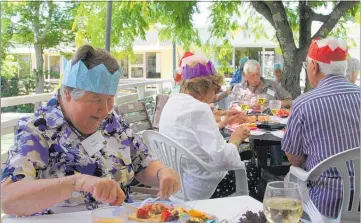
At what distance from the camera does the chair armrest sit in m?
2.31

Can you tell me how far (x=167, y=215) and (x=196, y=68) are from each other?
59.0 inches

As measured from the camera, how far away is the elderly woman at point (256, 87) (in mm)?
5832

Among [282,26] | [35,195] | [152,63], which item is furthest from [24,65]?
[35,195]

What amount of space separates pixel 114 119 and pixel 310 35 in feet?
21.0

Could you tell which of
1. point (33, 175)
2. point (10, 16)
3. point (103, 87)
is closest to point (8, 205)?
point (33, 175)

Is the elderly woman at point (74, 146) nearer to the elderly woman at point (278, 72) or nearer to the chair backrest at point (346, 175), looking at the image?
the chair backrest at point (346, 175)

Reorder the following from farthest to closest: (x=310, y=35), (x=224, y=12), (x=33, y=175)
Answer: (x=224, y=12) → (x=310, y=35) → (x=33, y=175)

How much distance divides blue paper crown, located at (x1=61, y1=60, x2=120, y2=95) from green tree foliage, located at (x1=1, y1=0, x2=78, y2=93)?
13728mm

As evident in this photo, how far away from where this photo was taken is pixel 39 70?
595 inches

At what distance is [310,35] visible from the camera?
7.66 metres

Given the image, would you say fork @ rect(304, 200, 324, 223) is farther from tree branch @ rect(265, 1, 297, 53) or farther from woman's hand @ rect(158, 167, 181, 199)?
tree branch @ rect(265, 1, 297, 53)

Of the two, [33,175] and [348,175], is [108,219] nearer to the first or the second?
[33,175]

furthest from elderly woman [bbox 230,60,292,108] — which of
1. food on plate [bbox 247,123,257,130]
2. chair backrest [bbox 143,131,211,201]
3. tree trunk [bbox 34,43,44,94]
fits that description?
tree trunk [bbox 34,43,44,94]

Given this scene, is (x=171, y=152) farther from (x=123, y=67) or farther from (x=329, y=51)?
(x=329, y=51)
